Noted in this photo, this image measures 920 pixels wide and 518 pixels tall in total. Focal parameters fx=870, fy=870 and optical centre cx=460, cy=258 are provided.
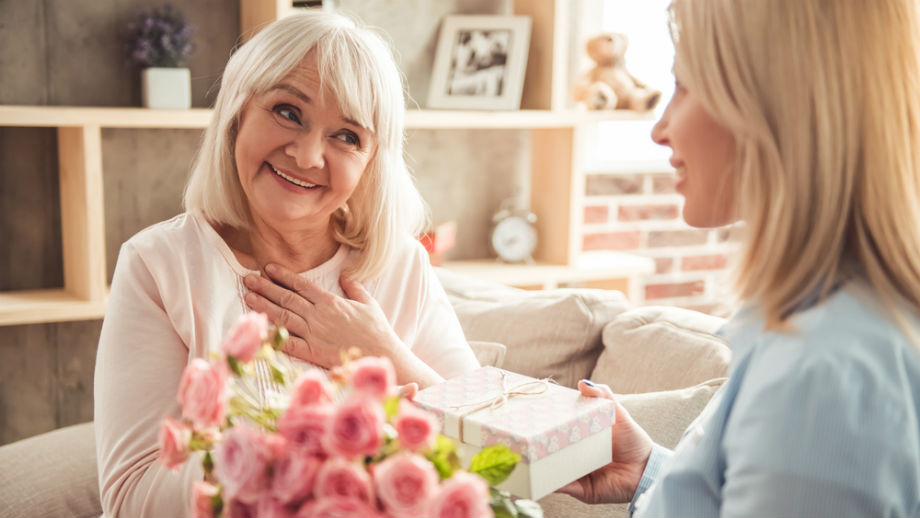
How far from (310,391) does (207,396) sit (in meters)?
0.08

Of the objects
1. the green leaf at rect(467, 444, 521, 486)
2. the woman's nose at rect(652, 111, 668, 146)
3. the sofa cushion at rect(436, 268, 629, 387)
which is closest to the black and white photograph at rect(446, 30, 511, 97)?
the sofa cushion at rect(436, 268, 629, 387)

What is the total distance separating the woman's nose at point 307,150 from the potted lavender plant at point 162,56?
1.03 m

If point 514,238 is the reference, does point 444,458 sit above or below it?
above

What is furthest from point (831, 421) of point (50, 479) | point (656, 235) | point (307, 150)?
point (656, 235)

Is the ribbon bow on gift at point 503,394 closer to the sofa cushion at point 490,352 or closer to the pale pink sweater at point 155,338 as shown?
the pale pink sweater at point 155,338

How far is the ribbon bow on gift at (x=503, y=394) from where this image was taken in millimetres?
1055

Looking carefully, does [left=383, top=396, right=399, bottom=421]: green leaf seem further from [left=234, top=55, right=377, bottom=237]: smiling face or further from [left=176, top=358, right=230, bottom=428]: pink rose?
[left=234, top=55, right=377, bottom=237]: smiling face

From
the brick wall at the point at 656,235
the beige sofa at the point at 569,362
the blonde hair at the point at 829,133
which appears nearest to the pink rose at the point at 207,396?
the blonde hair at the point at 829,133

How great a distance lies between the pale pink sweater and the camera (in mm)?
1260

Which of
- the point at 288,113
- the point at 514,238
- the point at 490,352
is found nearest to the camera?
the point at 288,113

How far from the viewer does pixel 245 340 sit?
0.69 m

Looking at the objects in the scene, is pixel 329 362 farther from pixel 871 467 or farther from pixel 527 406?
pixel 871 467

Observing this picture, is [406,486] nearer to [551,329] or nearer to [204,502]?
[204,502]

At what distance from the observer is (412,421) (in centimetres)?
66
